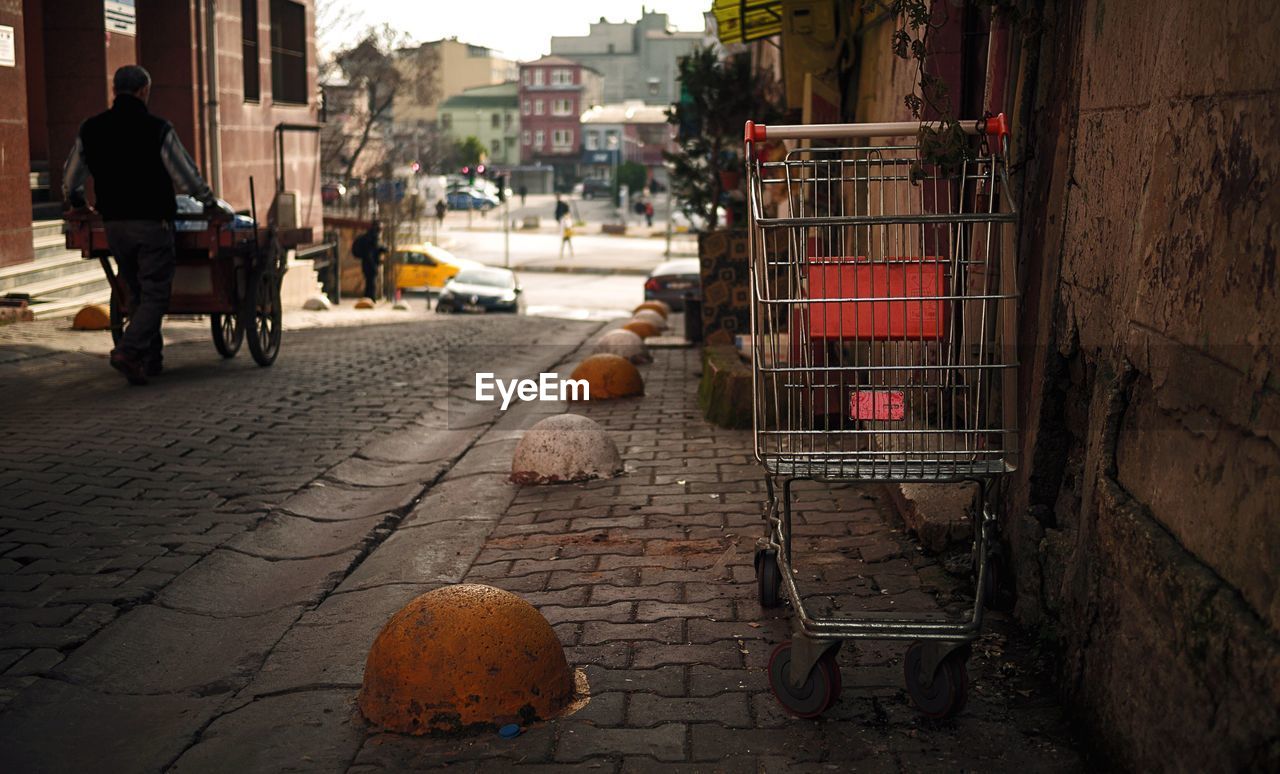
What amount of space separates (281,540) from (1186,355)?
14.6 ft

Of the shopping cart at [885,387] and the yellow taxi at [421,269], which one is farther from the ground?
the shopping cart at [885,387]

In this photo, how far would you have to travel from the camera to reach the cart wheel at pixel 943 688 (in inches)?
153

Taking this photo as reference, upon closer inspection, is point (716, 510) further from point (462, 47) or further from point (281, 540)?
point (462, 47)

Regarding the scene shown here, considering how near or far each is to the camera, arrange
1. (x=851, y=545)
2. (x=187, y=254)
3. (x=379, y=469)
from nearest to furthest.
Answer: (x=851, y=545)
(x=379, y=469)
(x=187, y=254)

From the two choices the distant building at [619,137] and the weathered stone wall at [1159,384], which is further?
the distant building at [619,137]

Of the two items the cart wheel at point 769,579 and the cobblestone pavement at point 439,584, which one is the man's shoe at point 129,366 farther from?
the cart wheel at point 769,579

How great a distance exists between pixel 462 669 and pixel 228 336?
27.8 ft

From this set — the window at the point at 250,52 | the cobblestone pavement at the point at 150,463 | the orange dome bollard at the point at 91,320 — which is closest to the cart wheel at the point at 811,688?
the cobblestone pavement at the point at 150,463

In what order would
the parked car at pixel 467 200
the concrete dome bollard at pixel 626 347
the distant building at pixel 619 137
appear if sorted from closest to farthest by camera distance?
the concrete dome bollard at pixel 626 347 → the parked car at pixel 467 200 → the distant building at pixel 619 137

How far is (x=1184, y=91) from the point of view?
134 inches

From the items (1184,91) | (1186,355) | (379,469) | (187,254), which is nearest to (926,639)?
(1186,355)

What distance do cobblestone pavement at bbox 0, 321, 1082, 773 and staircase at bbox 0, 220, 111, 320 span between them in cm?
706

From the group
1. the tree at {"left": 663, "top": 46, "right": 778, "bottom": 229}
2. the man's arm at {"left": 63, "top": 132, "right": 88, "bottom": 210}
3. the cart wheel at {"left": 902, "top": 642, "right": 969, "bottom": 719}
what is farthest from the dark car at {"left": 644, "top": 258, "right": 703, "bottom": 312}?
the cart wheel at {"left": 902, "top": 642, "right": 969, "bottom": 719}

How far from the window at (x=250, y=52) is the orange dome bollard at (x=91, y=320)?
12.7 meters
